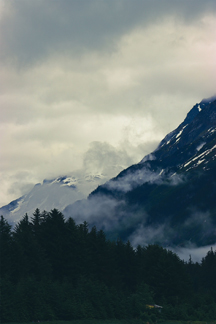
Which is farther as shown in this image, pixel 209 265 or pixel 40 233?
pixel 209 265

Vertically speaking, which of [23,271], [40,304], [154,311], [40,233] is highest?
[40,233]

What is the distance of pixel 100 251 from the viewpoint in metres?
108

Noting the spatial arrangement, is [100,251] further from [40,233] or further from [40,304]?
[40,304]

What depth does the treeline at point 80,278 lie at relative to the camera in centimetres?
6756

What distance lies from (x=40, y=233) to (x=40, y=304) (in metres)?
34.0

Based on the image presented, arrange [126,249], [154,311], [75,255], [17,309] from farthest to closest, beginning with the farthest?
[126,249]
[75,255]
[154,311]
[17,309]

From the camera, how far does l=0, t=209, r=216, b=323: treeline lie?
222 ft

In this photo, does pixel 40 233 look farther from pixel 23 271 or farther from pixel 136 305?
pixel 136 305

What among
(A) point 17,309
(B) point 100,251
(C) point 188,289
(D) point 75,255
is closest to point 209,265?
(C) point 188,289

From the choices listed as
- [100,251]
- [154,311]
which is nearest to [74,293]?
[154,311]

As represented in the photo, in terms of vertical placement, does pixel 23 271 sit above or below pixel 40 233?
below

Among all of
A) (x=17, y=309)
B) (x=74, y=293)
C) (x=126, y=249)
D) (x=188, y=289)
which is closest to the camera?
(x=17, y=309)

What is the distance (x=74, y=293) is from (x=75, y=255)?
70.9 feet

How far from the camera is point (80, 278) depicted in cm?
8706
